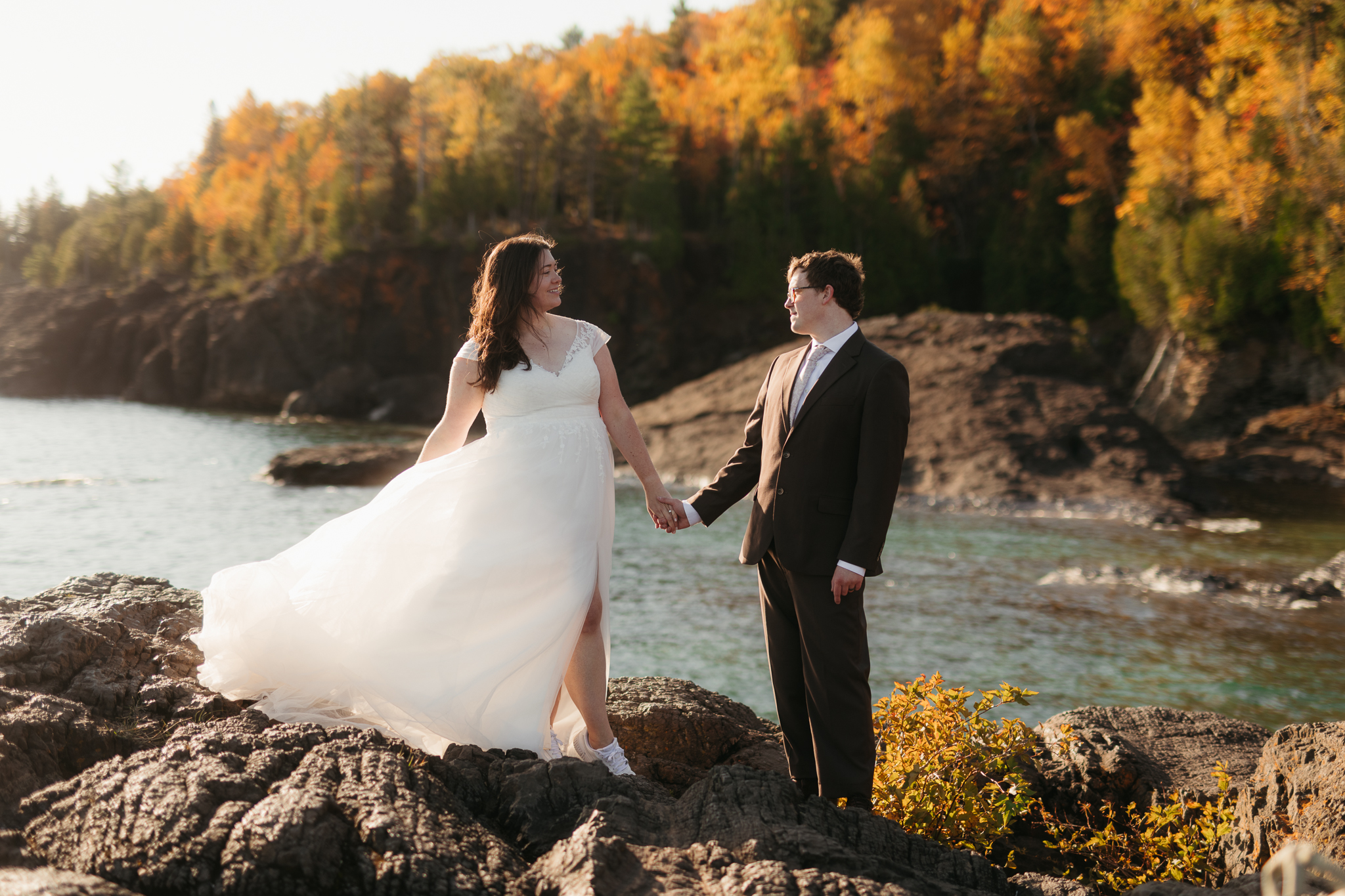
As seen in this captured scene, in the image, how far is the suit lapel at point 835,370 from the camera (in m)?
3.64

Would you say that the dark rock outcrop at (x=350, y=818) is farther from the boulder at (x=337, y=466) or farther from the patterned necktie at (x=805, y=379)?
the boulder at (x=337, y=466)

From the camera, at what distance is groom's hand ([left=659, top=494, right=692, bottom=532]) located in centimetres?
414

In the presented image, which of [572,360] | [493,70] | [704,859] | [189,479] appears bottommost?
[189,479]

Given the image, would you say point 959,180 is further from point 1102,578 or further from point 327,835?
point 327,835

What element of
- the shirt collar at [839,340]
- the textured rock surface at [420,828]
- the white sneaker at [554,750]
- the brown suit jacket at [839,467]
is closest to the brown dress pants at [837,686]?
the brown suit jacket at [839,467]

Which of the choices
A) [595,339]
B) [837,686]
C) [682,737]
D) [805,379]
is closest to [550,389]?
[595,339]

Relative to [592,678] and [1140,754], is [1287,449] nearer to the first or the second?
[1140,754]

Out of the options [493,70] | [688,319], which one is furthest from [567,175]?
[493,70]

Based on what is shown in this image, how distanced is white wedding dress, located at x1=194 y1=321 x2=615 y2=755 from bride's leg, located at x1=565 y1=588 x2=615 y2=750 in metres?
0.07

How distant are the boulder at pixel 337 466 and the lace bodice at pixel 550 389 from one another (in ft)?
55.2

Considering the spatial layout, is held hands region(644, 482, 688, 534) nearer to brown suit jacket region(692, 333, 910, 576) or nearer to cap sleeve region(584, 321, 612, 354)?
brown suit jacket region(692, 333, 910, 576)

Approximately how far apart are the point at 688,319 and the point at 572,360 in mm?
42805

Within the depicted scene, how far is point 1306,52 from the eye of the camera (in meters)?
24.6

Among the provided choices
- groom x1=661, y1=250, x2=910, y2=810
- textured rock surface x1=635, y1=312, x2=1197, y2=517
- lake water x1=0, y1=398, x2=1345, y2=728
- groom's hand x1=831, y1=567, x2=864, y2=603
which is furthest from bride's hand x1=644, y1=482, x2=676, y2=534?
textured rock surface x1=635, y1=312, x2=1197, y2=517
